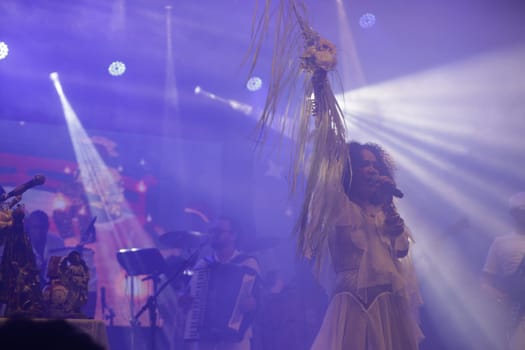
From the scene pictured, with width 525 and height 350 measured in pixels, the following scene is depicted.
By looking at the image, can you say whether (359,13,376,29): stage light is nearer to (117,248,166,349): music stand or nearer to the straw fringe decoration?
(117,248,166,349): music stand

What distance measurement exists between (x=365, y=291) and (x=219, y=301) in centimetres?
390

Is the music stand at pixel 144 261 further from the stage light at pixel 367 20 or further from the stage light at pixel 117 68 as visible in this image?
the stage light at pixel 367 20

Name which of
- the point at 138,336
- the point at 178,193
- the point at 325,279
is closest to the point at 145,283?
the point at 138,336

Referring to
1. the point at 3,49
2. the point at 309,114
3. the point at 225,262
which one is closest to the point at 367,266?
the point at 309,114

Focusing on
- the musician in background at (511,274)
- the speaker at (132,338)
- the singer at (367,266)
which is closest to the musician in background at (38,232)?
the speaker at (132,338)

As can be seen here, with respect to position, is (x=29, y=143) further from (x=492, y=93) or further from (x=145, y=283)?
(x=492, y=93)

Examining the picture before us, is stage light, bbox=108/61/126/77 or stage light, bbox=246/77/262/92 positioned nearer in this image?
stage light, bbox=108/61/126/77

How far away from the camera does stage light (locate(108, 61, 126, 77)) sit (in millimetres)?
9297

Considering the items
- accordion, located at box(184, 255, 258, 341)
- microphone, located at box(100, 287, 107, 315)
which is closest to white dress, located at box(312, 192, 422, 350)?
accordion, located at box(184, 255, 258, 341)

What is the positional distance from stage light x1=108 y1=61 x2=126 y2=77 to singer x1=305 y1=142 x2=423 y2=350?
6.80 metres

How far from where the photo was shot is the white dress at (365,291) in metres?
2.97

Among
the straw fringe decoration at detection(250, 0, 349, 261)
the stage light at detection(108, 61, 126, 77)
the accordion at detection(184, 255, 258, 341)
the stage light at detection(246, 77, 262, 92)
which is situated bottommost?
the accordion at detection(184, 255, 258, 341)

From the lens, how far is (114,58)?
923 centimetres

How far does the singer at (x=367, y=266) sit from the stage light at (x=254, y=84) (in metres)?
6.95
